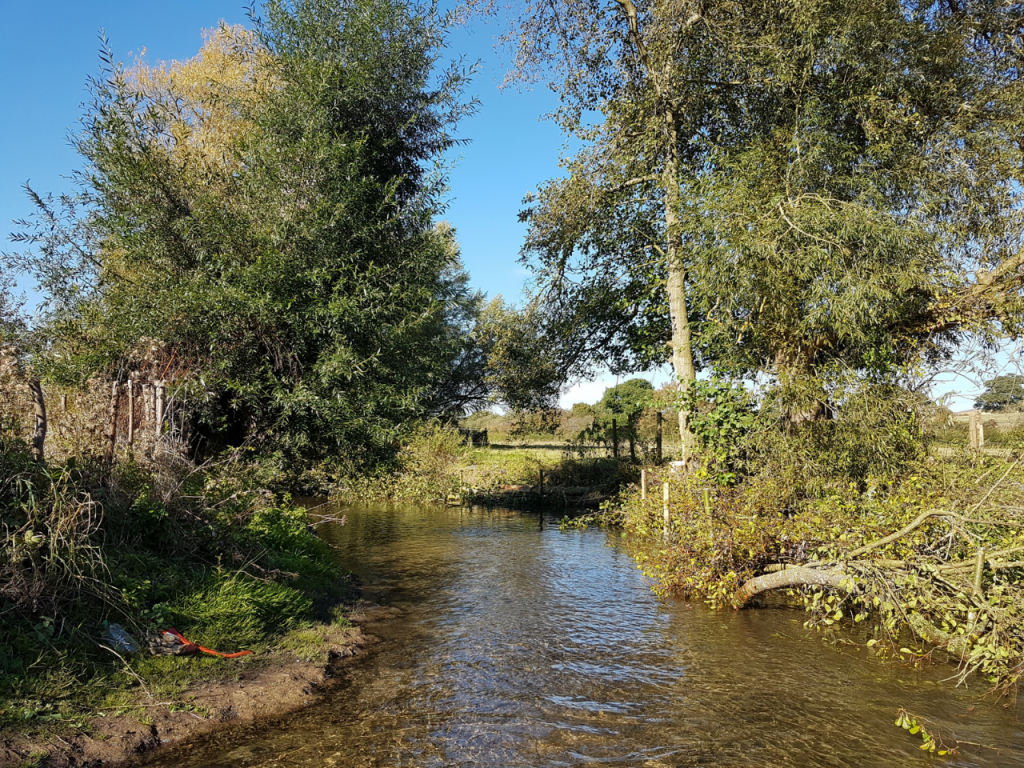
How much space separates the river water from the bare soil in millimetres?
189

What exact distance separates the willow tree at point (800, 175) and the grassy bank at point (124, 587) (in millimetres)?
8550

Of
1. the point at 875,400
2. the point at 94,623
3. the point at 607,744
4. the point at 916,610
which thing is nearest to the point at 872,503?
the point at 916,610

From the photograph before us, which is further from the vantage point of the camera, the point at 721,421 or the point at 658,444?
the point at 658,444

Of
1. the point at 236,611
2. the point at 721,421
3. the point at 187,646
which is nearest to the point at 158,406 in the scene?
the point at 236,611

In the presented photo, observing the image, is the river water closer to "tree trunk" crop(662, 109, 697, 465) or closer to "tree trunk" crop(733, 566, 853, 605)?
"tree trunk" crop(733, 566, 853, 605)

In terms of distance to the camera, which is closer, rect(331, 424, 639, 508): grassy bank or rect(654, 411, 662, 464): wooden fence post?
rect(654, 411, 662, 464): wooden fence post

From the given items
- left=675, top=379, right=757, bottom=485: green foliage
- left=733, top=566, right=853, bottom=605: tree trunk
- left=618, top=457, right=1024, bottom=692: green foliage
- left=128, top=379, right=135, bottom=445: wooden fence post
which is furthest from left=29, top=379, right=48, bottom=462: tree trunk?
left=675, top=379, right=757, bottom=485: green foliage

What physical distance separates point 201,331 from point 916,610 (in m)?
11.2

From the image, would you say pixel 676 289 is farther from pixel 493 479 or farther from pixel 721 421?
pixel 493 479

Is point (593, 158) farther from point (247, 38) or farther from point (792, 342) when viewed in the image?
point (247, 38)

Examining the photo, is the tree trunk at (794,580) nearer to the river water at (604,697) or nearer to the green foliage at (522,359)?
the river water at (604,697)

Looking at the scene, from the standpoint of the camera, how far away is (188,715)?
5543 millimetres

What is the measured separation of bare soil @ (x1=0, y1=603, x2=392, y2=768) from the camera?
4660 millimetres

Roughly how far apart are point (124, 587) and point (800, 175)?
470 inches
